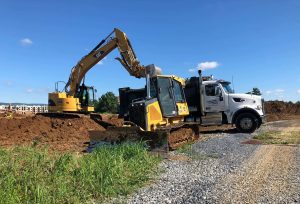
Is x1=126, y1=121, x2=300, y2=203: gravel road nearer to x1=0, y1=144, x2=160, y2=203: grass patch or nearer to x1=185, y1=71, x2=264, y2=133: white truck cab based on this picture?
x1=0, y1=144, x2=160, y2=203: grass patch

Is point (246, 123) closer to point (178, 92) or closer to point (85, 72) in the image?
point (178, 92)

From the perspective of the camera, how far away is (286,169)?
394 inches

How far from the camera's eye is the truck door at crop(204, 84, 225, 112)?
68.4ft

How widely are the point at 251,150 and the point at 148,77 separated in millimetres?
4167

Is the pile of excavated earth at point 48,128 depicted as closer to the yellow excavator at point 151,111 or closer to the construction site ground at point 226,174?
the construction site ground at point 226,174

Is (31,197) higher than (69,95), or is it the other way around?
(69,95)

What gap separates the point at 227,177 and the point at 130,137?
4.29 metres

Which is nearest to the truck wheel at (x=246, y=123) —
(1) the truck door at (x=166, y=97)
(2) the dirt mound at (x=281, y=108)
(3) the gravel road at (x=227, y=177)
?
(1) the truck door at (x=166, y=97)

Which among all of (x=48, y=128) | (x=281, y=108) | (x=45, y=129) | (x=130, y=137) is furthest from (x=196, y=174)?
(x=281, y=108)

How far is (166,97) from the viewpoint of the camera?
1484 centimetres

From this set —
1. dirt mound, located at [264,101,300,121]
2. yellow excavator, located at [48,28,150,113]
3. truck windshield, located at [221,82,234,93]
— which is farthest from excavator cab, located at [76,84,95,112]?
dirt mound, located at [264,101,300,121]

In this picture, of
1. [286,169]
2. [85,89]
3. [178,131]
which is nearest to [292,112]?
[85,89]

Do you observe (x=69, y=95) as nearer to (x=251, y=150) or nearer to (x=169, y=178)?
(x=251, y=150)

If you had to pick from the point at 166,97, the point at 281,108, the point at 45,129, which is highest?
the point at 281,108
